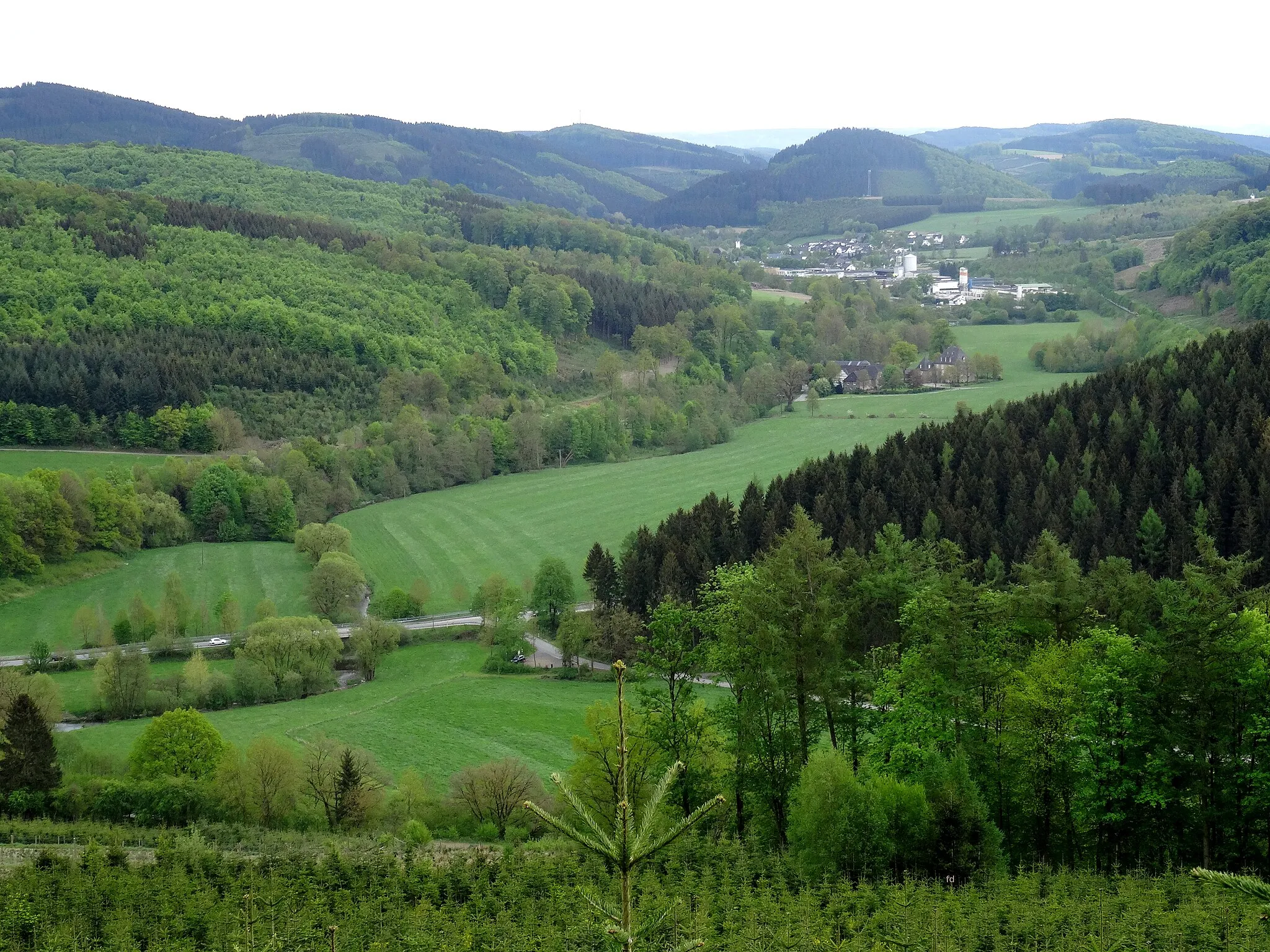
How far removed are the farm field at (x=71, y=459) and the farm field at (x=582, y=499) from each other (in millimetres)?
20477

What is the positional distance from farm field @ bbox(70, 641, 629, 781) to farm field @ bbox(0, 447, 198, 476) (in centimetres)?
4447

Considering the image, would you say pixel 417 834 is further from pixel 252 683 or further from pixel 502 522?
pixel 502 522

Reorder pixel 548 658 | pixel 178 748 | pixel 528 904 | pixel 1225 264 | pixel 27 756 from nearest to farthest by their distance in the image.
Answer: pixel 528 904
pixel 27 756
pixel 178 748
pixel 548 658
pixel 1225 264

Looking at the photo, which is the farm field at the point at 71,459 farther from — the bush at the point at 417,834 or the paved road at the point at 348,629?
the bush at the point at 417,834

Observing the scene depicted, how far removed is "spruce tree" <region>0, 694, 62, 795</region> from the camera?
40250 mm

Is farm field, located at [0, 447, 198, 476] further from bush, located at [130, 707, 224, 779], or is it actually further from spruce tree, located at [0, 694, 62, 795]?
spruce tree, located at [0, 694, 62, 795]

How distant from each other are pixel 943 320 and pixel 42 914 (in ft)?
430

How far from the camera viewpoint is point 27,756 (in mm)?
40438

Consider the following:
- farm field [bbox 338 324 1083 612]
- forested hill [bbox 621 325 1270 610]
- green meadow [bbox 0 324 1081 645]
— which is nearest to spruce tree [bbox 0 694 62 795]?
green meadow [bbox 0 324 1081 645]

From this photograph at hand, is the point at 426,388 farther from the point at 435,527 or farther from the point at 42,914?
the point at 42,914

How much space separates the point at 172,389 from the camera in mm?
108188

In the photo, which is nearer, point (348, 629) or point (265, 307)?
point (348, 629)

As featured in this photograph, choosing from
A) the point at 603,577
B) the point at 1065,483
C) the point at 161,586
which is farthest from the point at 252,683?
the point at 1065,483

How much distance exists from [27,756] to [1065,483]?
46.5m
